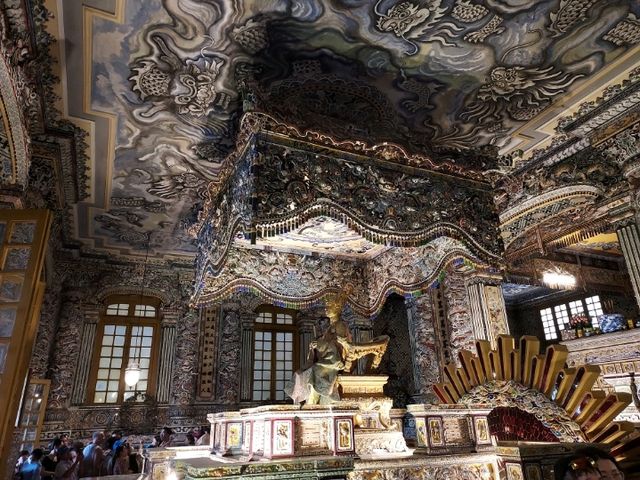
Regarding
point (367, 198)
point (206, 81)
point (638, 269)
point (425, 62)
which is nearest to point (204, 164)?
point (206, 81)

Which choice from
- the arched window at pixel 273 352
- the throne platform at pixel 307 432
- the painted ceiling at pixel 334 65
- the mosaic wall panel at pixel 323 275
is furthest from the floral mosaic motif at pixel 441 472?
the arched window at pixel 273 352

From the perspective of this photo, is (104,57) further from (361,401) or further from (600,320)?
(600,320)

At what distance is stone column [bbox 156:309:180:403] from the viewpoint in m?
9.30

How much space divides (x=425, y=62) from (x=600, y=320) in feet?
23.0

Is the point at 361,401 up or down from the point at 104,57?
down

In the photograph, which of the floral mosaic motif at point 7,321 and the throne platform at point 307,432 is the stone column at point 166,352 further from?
the floral mosaic motif at point 7,321

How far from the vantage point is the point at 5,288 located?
3789mm

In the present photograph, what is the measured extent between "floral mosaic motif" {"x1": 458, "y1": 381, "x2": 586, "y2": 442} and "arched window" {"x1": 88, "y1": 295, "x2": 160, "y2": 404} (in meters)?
7.96

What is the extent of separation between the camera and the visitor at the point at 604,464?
6.06 feet

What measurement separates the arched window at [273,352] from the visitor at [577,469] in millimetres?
8828

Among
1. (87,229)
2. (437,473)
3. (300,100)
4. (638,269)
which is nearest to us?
(437,473)

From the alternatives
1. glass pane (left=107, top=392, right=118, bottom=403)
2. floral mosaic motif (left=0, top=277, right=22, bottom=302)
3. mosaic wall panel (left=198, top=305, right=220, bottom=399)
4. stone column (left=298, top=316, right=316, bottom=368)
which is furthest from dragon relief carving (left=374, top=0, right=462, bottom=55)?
glass pane (left=107, top=392, right=118, bottom=403)

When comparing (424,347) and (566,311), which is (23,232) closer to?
(424,347)

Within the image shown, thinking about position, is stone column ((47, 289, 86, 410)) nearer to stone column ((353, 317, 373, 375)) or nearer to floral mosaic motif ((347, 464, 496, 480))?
stone column ((353, 317, 373, 375))
